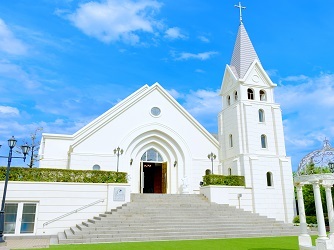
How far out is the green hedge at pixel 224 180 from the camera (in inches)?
889

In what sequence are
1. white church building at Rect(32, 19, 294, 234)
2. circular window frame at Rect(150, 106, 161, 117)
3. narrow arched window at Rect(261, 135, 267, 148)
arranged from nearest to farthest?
white church building at Rect(32, 19, 294, 234), narrow arched window at Rect(261, 135, 267, 148), circular window frame at Rect(150, 106, 161, 117)

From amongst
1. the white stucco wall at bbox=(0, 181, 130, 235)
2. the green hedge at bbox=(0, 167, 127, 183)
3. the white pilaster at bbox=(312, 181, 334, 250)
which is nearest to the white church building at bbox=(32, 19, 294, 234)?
the green hedge at bbox=(0, 167, 127, 183)

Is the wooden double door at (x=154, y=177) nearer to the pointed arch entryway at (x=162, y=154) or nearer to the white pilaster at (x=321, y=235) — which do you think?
the pointed arch entryway at (x=162, y=154)

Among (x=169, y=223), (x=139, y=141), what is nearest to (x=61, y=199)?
(x=169, y=223)

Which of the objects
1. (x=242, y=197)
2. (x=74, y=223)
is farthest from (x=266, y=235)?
(x=74, y=223)

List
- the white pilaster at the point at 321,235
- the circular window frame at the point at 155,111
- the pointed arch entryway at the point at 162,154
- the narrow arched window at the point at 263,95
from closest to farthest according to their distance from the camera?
the white pilaster at the point at 321,235 → the pointed arch entryway at the point at 162,154 → the circular window frame at the point at 155,111 → the narrow arched window at the point at 263,95

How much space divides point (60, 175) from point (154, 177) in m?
10.7

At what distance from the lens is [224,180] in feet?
75.2

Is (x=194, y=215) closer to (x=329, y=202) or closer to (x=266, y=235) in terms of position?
(x=266, y=235)

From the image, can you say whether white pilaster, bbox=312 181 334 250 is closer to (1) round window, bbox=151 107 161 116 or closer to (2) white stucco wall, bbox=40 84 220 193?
(2) white stucco wall, bbox=40 84 220 193

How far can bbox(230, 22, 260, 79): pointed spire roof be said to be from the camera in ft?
92.6

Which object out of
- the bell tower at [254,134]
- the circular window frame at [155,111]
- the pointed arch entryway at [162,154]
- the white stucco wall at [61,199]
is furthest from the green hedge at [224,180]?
the circular window frame at [155,111]

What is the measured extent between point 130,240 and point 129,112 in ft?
44.1

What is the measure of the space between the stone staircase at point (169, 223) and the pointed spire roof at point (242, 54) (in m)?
13.5
